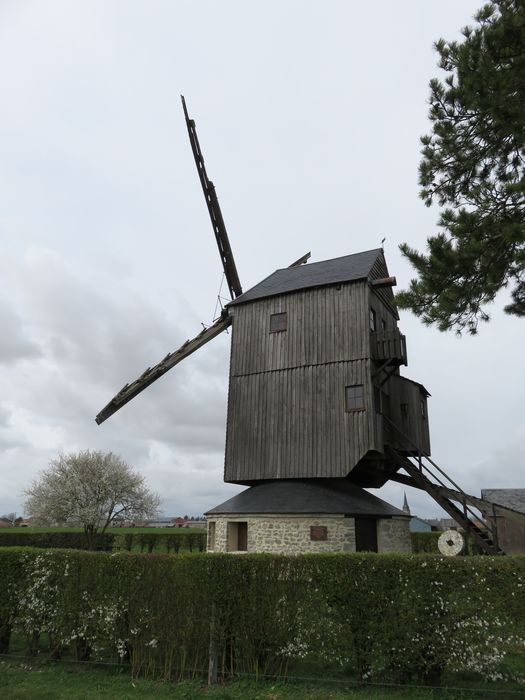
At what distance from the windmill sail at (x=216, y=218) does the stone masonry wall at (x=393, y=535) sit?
12.9 m

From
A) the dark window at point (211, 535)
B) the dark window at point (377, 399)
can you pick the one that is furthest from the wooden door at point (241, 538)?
the dark window at point (377, 399)

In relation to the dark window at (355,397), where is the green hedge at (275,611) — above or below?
below

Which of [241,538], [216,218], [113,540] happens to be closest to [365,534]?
[241,538]

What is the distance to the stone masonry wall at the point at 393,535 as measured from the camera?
17.7m

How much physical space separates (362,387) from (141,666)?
480 inches

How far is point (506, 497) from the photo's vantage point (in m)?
29.8

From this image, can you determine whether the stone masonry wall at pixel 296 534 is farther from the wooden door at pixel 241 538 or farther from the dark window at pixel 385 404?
the dark window at pixel 385 404

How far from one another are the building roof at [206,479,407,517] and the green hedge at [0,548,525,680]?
26.5 ft

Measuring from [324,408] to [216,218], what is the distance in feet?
38.3

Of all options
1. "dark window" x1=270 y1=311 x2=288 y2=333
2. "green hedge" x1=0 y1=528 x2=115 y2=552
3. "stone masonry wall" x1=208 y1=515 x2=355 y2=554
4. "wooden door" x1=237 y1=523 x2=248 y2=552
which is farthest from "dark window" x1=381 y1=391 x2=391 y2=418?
"green hedge" x1=0 y1=528 x2=115 y2=552

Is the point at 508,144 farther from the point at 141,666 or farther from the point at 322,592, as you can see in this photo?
the point at 141,666

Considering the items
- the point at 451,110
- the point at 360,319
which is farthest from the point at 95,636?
the point at 360,319

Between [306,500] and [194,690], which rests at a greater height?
[306,500]

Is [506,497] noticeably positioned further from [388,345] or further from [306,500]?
[306,500]
